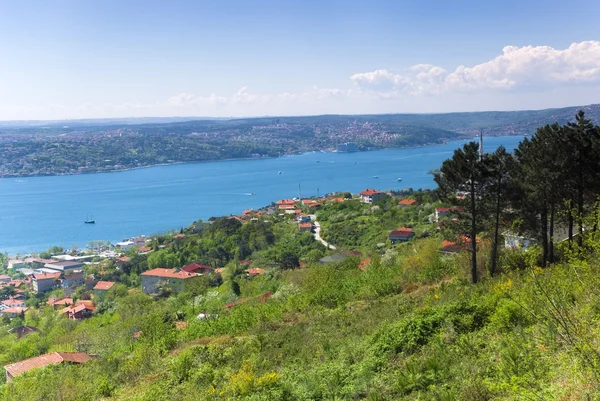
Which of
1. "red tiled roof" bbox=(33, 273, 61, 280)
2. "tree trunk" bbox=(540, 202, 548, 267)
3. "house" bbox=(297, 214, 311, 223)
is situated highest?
"tree trunk" bbox=(540, 202, 548, 267)

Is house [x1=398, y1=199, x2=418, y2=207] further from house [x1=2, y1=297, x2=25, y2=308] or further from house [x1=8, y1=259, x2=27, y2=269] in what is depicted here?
house [x1=8, y1=259, x2=27, y2=269]

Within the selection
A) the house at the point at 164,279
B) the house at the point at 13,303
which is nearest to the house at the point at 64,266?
the house at the point at 13,303

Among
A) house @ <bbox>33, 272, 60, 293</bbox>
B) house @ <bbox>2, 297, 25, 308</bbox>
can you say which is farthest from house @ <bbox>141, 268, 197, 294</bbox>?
house @ <bbox>33, 272, 60, 293</bbox>

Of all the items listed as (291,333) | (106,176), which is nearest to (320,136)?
(106,176)

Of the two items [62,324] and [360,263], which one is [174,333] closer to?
[360,263]

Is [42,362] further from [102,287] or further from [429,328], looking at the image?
[102,287]

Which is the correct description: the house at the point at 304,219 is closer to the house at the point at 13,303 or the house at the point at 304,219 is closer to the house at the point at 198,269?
the house at the point at 198,269
